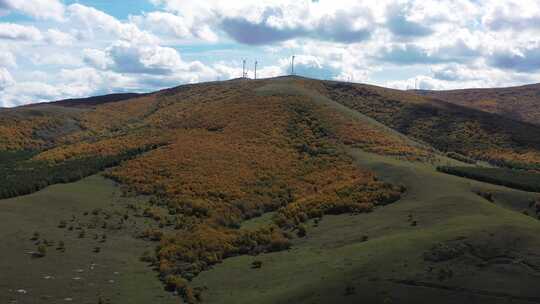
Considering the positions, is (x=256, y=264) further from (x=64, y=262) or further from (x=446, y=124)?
(x=446, y=124)

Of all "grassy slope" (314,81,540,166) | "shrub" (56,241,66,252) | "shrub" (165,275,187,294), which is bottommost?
"shrub" (165,275,187,294)

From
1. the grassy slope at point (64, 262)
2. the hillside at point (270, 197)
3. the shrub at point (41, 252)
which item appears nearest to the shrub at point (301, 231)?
the hillside at point (270, 197)

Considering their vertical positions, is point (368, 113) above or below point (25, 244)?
above

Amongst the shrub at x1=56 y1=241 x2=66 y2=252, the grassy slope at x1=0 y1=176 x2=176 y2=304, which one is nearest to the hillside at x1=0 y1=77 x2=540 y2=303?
the grassy slope at x1=0 y1=176 x2=176 y2=304

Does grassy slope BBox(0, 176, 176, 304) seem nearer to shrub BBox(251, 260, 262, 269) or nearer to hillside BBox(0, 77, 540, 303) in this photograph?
hillside BBox(0, 77, 540, 303)

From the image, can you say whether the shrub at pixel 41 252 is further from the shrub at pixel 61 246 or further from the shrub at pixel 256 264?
the shrub at pixel 256 264

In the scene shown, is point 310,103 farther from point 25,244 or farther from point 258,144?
point 25,244

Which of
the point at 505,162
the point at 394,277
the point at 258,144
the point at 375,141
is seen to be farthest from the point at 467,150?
the point at 394,277
